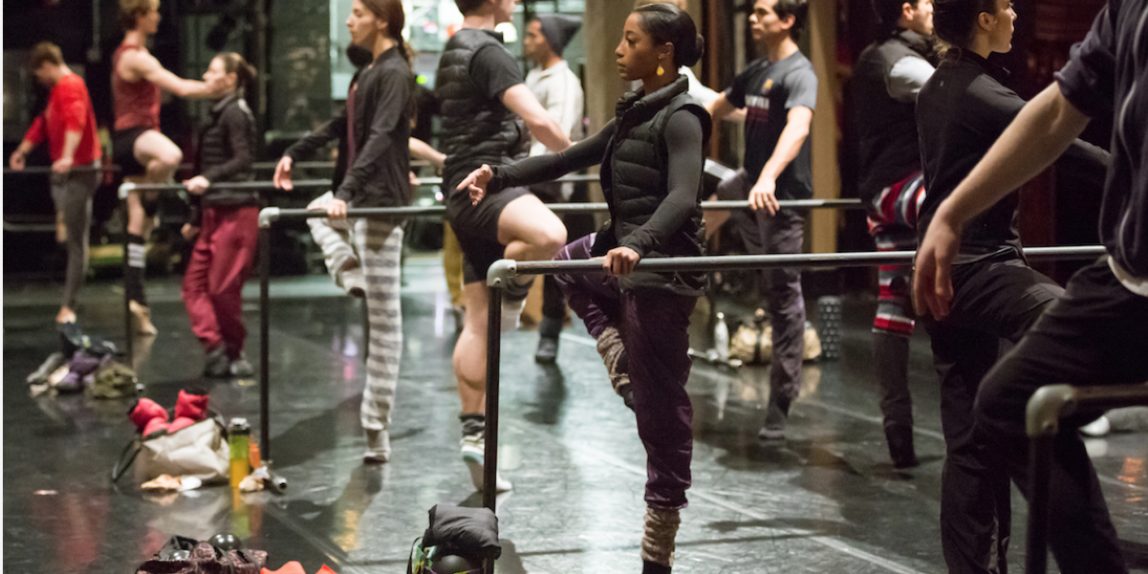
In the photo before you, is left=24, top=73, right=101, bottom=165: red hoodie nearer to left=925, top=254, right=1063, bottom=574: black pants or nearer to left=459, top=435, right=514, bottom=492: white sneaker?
left=459, top=435, right=514, bottom=492: white sneaker

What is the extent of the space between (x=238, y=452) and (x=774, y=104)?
2668mm

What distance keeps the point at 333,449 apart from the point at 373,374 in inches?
26.3

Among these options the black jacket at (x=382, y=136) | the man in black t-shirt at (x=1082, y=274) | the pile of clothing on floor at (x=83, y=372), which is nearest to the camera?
the man in black t-shirt at (x=1082, y=274)

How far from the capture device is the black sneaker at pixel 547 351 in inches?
376

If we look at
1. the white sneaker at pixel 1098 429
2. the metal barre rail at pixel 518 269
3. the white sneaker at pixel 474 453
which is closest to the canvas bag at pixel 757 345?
the white sneaker at pixel 1098 429

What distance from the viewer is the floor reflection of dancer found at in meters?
9.28

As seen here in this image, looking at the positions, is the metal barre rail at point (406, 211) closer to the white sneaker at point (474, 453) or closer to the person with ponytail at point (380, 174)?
the person with ponytail at point (380, 174)

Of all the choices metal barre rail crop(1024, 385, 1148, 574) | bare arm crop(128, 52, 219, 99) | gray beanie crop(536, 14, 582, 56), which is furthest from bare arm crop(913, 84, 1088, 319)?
bare arm crop(128, 52, 219, 99)

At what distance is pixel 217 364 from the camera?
921 cm

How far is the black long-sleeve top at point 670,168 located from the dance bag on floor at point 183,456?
218 centimetres

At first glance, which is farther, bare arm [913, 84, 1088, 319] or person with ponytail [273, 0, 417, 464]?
person with ponytail [273, 0, 417, 464]

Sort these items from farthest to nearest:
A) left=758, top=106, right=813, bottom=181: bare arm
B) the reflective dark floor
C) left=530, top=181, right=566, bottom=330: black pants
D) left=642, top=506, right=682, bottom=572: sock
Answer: left=530, top=181, right=566, bottom=330: black pants
left=758, top=106, right=813, bottom=181: bare arm
the reflective dark floor
left=642, top=506, right=682, bottom=572: sock

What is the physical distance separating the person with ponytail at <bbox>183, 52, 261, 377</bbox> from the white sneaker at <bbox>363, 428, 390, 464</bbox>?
2.64 metres

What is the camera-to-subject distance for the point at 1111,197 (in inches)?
116
